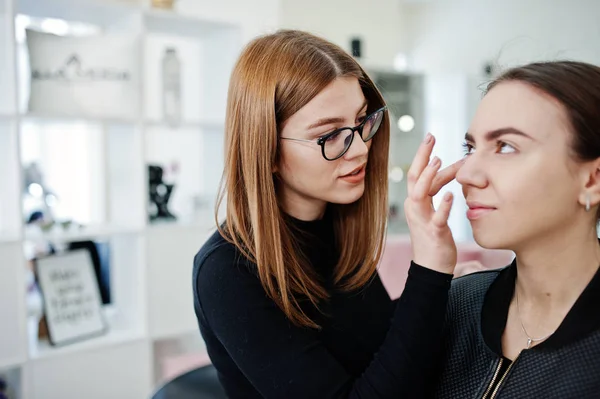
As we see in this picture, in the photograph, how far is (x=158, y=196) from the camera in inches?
107

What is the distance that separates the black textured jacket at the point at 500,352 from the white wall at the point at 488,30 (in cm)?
332

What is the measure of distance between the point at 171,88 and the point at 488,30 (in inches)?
150

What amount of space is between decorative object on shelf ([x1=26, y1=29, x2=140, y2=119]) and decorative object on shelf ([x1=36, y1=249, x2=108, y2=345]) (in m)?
0.68

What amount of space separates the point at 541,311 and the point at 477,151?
0.29 m

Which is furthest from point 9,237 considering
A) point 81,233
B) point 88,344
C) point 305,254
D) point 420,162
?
point 420,162

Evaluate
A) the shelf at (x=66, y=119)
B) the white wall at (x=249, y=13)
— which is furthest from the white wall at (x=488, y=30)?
the shelf at (x=66, y=119)

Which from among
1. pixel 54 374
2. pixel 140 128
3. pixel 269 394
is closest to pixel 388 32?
pixel 140 128

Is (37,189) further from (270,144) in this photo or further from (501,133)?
(501,133)

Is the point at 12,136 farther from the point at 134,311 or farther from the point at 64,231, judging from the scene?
the point at 134,311

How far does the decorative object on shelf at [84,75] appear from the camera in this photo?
228 cm

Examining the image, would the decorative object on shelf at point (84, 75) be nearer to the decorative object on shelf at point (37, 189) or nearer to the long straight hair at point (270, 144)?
the decorative object on shelf at point (37, 189)

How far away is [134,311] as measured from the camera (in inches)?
104

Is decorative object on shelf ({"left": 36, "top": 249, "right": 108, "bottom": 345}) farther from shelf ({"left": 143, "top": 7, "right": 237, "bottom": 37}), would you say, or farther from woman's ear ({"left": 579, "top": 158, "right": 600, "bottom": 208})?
woman's ear ({"left": 579, "top": 158, "right": 600, "bottom": 208})

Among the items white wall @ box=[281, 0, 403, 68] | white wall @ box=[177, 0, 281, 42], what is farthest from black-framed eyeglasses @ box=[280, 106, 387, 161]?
white wall @ box=[281, 0, 403, 68]
